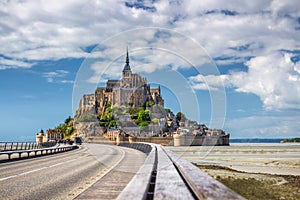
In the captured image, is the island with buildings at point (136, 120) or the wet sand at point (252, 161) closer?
the wet sand at point (252, 161)

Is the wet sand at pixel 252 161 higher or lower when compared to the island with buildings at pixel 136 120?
lower

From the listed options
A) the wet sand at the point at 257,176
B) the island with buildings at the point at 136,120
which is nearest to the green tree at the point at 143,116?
the island with buildings at the point at 136,120

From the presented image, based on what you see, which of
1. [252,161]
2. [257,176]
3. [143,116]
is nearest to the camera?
[257,176]

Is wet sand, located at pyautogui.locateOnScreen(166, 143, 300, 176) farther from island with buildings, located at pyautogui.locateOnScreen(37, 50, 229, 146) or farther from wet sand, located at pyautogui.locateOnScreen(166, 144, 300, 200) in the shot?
island with buildings, located at pyautogui.locateOnScreen(37, 50, 229, 146)

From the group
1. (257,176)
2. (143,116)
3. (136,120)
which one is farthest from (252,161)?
(136,120)

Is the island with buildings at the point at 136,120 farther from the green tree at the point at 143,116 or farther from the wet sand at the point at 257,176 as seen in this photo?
the wet sand at the point at 257,176

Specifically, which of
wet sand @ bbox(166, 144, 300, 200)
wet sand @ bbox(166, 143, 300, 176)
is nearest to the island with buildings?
wet sand @ bbox(166, 143, 300, 176)

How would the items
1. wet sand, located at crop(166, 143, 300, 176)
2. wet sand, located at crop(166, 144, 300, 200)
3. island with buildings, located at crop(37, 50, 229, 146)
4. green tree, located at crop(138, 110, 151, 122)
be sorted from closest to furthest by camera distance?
wet sand, located at crop(166, 144, 300, 200), wet sand, located at crop(166, 143, 300, 176), island with buildings, located at crop(37, 50, 229, 146), green tree, located at crop(138, 110, 151, 122)

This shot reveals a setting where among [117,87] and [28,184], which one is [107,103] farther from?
[28,184]

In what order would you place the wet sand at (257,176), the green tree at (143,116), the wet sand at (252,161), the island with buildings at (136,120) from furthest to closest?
the green tree at (143,116), the island with buildings at (136,120), the wet sand at (252,161), the wet sand at (257,176)

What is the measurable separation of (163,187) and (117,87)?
18616 centimetres

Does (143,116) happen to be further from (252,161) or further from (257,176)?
(257,176)

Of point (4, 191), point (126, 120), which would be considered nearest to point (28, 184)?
point (4, 191)

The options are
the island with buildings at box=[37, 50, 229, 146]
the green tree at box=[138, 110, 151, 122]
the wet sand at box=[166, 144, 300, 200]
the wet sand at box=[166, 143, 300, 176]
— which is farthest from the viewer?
the green tree at box=[138, 110, 151, 122]
